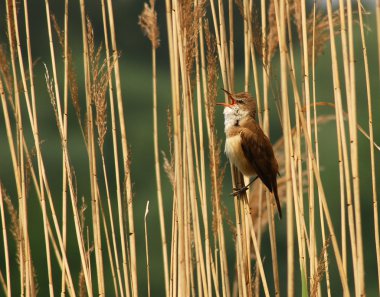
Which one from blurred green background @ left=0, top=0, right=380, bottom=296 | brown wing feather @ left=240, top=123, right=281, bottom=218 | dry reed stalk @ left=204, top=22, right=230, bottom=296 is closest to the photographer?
dry reed stalk @ left=204, top=22, right=230, bottom=296

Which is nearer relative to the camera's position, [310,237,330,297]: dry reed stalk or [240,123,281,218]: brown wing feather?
[310,237,330,297]: dry reed stalk

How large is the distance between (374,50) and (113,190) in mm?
10156

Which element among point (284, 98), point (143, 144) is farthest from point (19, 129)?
point (143, 144)

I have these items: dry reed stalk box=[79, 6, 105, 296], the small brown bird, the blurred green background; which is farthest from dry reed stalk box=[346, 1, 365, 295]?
the blurred green background

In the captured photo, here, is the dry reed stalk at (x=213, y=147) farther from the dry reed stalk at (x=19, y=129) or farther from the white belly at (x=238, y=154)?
the dry reed stalk at (x=19, y=129)

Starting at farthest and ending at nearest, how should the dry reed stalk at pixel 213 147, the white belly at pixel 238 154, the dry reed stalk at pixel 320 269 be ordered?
the white belly at pixel 238 154 → the dry reed stalk at pixel 213 147 → the dry reed stalk at pixel 320 269

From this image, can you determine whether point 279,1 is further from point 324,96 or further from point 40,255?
point 324,96

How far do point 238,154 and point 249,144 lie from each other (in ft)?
0.43

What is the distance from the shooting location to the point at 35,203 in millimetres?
17922

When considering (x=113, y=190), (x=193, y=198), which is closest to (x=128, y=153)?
(x=193, y=198)

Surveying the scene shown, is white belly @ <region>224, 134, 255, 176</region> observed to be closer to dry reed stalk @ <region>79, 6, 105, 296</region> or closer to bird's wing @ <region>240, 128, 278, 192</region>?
bird's wing @ <region>240, 128, 278, 192</region>

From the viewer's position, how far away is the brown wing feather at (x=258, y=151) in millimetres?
3730

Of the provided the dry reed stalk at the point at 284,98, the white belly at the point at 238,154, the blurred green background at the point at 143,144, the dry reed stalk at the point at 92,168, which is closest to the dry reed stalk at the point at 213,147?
the dry reed stalk at the point at 284,98

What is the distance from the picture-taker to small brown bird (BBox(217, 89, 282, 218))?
3.69 m
